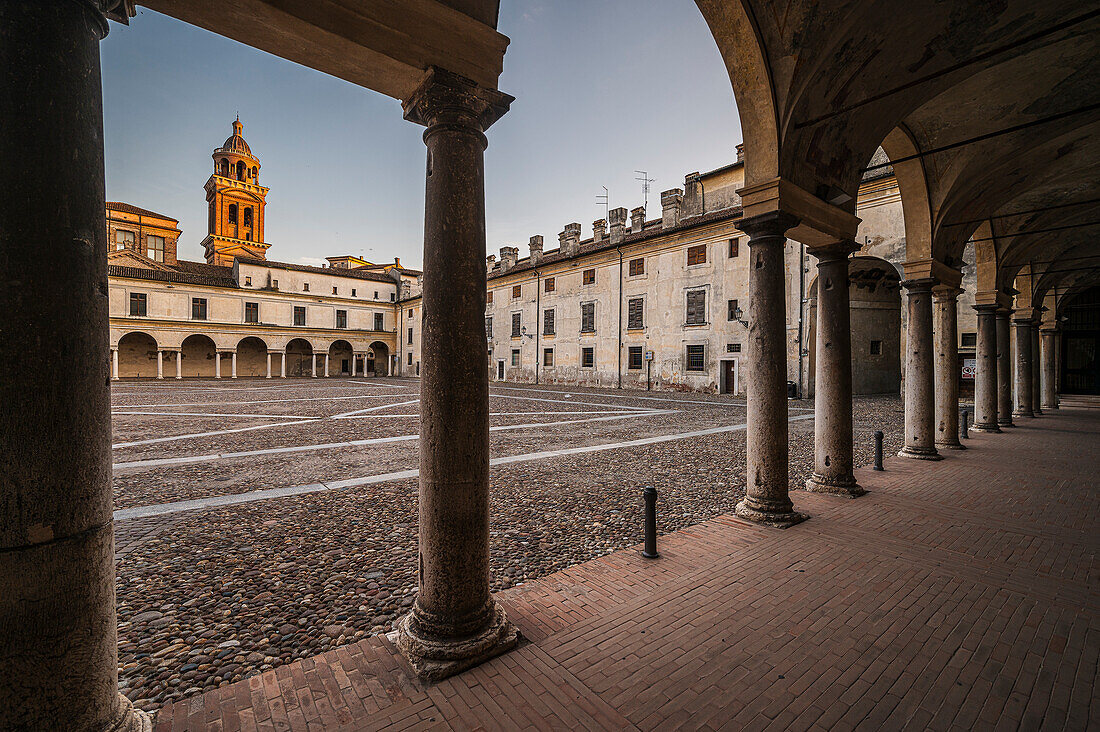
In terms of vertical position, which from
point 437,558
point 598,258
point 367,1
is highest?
point 598,258

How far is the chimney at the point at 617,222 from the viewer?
29869mm

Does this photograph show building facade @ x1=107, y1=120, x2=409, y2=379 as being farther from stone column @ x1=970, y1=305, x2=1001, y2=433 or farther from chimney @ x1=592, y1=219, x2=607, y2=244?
stone column @ x1=970, y1=305, x2=1001, y2=433

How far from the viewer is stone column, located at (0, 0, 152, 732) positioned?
5.39ft

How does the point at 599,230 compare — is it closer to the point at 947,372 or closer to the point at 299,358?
the point at 947,372

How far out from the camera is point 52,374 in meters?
1.71

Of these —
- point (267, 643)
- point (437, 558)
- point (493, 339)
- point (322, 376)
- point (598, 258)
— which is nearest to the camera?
point (437, 558)

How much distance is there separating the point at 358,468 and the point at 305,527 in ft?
8.91

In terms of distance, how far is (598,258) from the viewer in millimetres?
30516

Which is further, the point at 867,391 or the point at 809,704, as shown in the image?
the point at 867,391

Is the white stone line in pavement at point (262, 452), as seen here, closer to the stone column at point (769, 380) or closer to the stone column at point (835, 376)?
the stone column at point (769, 380)

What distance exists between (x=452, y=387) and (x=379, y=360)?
50833 millimetres

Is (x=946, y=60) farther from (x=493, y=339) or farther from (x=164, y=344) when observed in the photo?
(x=164, y=344)

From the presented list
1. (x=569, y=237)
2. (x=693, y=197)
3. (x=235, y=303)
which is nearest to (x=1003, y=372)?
(x=693, y=197)

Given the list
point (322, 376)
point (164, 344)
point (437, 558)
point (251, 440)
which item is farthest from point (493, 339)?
point (437, 558)
